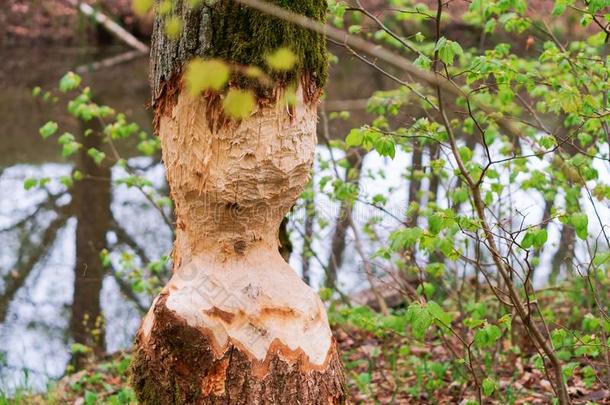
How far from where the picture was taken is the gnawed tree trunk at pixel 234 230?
2240 millimetres

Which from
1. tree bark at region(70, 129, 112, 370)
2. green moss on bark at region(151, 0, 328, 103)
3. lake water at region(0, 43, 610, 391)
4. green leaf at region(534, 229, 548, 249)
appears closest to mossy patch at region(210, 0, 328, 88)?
green moss on bark at region(151, 0, 328, 103)

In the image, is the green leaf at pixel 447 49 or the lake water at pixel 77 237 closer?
the green leaf at pixel 447 49

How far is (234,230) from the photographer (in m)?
2.42

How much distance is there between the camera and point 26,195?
8734mm

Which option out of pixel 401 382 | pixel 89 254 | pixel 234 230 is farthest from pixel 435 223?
pixel 89 254

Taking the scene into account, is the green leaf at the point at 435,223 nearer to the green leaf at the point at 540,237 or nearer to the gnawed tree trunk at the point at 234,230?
the green leaf at the point at 540,237

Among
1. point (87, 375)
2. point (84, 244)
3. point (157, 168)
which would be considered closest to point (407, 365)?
point (87, 375)

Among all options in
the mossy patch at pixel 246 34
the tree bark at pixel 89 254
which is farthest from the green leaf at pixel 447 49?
the tree bark at pixel 89 254

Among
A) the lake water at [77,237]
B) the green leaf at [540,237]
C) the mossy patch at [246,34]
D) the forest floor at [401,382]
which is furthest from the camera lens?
the lake water at [77,237]

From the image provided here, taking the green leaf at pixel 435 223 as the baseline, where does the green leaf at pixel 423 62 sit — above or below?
above

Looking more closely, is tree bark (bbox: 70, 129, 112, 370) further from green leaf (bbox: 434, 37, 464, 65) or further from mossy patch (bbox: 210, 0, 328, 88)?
green leaf (bbox: 434, 37, 464, 65)

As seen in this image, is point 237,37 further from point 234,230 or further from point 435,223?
point 435,223

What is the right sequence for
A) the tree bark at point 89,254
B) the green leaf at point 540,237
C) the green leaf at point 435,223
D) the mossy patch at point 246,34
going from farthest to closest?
the tree bark at point 89,254 < the green leaf at point 435,223 < the green leaf at point 540,237 < the mossy patch at point 246,34

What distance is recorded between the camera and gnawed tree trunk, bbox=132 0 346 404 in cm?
224
